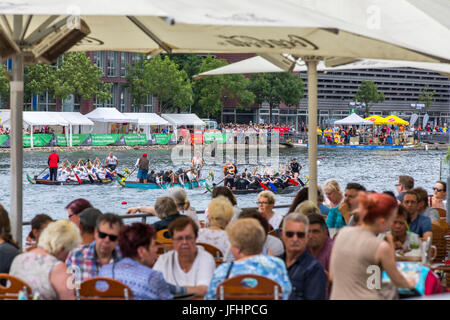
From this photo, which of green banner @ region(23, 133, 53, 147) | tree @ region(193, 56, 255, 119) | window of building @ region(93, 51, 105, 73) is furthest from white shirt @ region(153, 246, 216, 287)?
tree @ region(193, 56, 255, 119)

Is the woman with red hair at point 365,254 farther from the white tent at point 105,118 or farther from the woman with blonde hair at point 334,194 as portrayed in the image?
the white tent at point 105,118

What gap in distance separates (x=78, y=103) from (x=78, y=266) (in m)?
75.5

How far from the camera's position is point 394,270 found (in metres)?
4.46

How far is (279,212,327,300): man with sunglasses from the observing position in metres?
4.95

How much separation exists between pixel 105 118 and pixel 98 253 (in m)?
63.6

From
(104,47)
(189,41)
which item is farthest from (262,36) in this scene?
(104,47)

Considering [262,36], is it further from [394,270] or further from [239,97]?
[239,97]

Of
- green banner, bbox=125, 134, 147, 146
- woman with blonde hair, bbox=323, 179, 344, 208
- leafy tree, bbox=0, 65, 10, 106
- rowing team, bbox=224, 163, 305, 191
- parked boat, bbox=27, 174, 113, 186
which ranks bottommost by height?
parked boat, bbox=27, 174, 113, 186

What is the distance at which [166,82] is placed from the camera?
264 ft

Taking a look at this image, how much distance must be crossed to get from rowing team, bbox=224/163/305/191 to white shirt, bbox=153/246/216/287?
3068 cm

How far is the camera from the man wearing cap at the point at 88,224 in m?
6.00

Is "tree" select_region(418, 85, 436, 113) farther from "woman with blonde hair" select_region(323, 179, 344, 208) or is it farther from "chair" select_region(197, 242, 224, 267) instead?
"chair" select_region(197, 242, 224, 267)

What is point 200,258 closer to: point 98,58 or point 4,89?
point 4,89

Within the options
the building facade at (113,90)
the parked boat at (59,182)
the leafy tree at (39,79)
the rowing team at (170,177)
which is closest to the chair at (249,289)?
the rowing team at (170,177)
